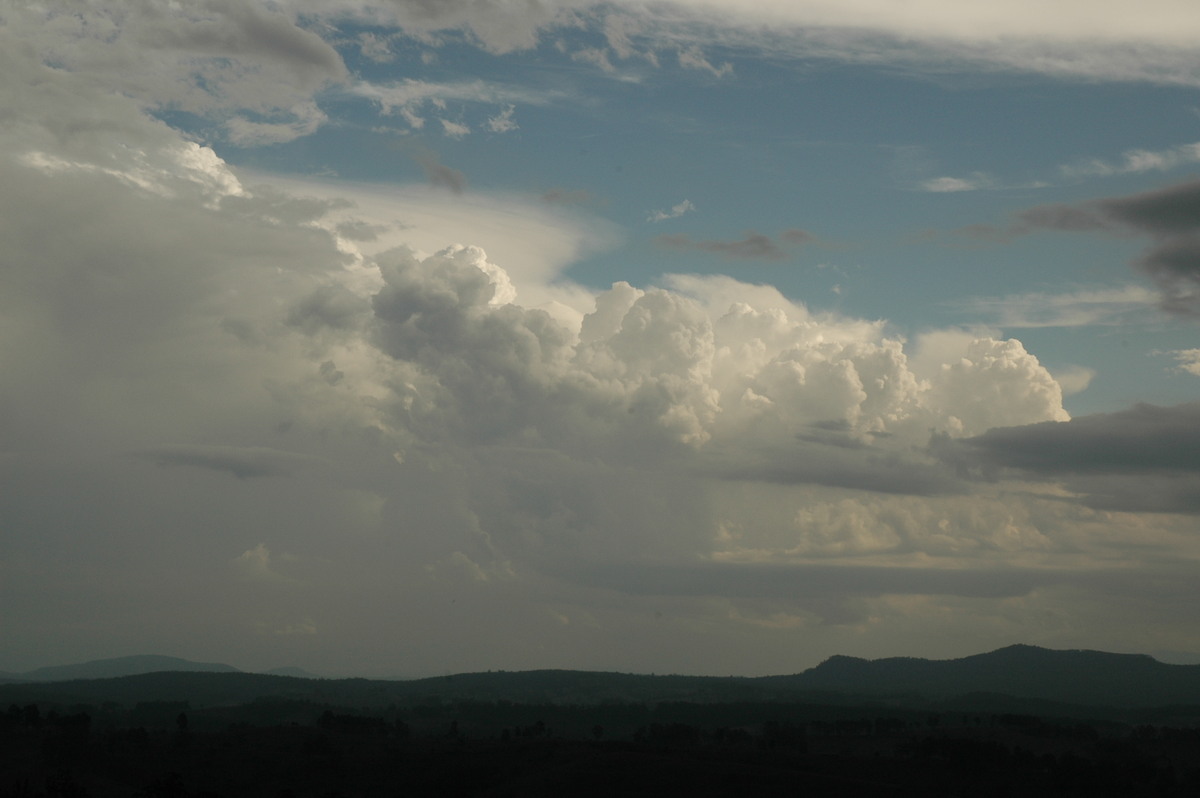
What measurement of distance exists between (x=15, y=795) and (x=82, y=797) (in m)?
11.0

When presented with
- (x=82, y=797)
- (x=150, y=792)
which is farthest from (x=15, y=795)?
(x=150, y=792)

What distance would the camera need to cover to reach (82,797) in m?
199

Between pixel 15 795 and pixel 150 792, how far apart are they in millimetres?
25529

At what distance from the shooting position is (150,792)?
190125mm

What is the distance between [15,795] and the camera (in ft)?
635

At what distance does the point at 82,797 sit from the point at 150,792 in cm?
1894

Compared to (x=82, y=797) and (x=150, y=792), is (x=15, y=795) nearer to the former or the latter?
(x=82, y=797)
